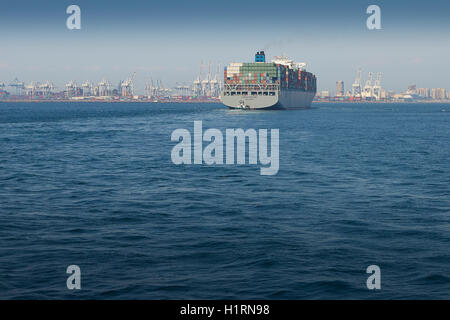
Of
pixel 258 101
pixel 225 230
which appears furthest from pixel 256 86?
pixel 225 230

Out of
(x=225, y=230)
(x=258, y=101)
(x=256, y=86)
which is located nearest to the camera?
(x=225, y=230)

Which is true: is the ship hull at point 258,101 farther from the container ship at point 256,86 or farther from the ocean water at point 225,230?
the ocean water at point 225,230

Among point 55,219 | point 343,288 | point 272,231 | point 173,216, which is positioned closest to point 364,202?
point 272,231

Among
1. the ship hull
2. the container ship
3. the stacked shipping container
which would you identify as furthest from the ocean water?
the stacked shipping container

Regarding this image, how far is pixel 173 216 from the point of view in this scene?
21.9m

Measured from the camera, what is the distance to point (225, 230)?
64.6 ft

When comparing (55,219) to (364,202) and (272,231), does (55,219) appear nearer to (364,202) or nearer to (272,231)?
(272,231)

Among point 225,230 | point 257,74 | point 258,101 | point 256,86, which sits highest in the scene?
point 257,74

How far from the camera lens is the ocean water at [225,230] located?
1402 centimetres

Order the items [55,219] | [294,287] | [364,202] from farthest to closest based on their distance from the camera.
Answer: [364,202] → [55,219] → [294,287]

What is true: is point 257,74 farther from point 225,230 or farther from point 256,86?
point 225,230

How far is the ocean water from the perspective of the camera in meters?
14.0

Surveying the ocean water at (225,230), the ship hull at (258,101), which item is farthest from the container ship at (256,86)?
the ocean water at (225,230)
